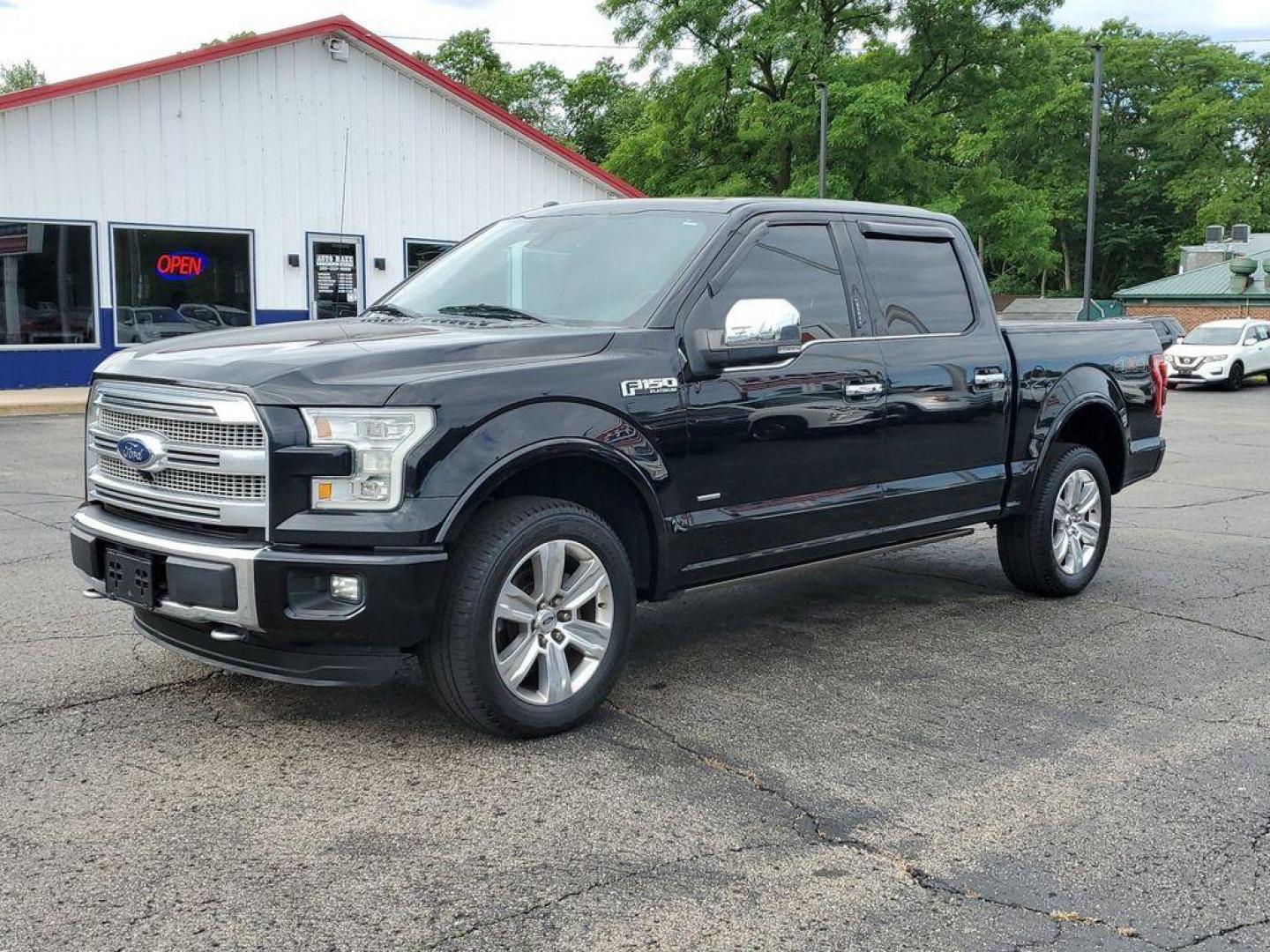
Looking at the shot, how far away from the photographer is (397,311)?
18.0 ft

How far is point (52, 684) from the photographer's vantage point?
192 inches

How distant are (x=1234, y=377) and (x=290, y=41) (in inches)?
817

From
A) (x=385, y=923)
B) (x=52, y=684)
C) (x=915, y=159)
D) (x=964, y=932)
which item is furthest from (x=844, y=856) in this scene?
(x=915, y=159)

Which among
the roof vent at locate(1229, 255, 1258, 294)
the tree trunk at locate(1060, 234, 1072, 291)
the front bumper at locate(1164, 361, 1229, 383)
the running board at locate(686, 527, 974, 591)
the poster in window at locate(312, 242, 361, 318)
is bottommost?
the front bumper at locate(1164, 361, 1229, 383)

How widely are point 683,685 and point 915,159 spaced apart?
35454 mm

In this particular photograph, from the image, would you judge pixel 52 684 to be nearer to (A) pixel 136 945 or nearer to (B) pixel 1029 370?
(A) pixel 136 945

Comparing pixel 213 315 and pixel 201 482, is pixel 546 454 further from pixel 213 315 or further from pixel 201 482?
pixel 213 315

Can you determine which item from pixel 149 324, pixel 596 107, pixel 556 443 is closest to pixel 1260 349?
pixel 149 324

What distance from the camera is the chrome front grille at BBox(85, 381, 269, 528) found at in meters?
3.93

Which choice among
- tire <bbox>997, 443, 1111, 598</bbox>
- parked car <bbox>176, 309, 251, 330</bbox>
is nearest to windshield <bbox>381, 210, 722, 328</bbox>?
tire <bbox>997, 443, 1111, 598</bbox>

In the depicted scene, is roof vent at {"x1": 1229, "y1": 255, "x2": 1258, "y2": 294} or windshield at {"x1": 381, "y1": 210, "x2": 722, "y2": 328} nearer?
windshield at {"x1": 381, "y1": 210, "x2": 722, "y2": 328}

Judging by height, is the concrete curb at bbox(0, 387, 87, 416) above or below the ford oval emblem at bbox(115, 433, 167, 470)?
below

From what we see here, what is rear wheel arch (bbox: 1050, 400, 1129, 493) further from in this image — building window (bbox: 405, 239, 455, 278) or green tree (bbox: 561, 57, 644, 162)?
green tree (bbox: 561, 57, 644, 162)

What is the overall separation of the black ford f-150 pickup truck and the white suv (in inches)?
938
